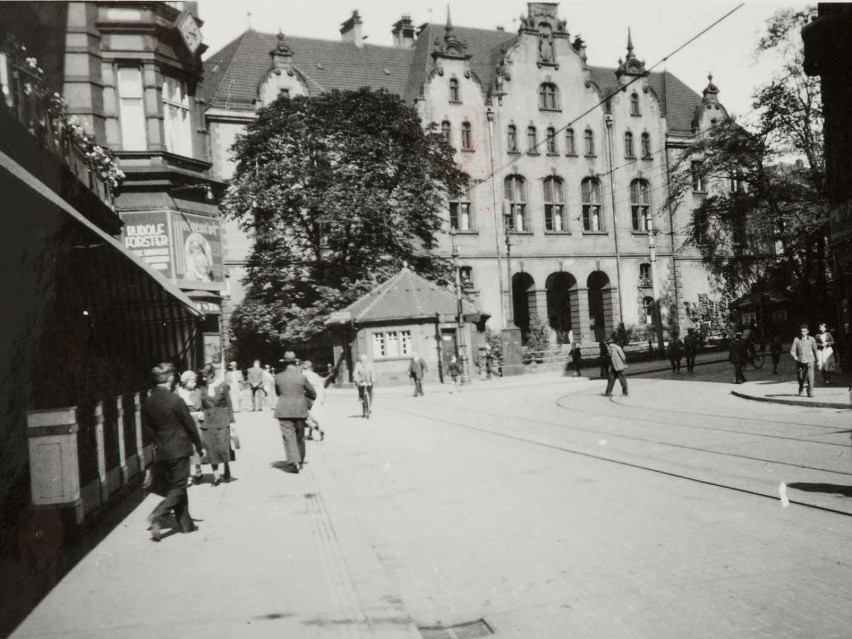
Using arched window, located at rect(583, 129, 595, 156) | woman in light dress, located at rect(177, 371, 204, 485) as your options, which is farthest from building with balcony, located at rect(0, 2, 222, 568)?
arched window, located at rect(583, 129, 595, 156)

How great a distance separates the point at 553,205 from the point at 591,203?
331 cm

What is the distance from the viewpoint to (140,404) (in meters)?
12.9

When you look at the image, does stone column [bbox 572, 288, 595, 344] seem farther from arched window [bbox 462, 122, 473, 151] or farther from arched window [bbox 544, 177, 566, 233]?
arched window [bbox 462, 122, 473, 151]

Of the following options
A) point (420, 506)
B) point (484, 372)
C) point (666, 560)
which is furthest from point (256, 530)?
point (484, 372)

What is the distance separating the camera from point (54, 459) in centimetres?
794

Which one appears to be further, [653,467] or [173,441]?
[653,467]

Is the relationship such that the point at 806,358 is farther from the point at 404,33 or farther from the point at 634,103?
the point at 404,33

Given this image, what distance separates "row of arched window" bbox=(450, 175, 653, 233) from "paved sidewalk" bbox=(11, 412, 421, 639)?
143 feet

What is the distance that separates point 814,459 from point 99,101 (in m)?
16.2

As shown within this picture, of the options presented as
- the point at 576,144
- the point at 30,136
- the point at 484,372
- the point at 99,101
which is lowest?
the point at 484,372

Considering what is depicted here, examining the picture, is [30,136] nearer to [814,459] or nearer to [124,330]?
[124,330]

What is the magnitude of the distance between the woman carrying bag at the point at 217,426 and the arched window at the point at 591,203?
1828 inches

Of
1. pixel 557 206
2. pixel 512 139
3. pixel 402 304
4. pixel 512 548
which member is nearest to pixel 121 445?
pixel 512 548

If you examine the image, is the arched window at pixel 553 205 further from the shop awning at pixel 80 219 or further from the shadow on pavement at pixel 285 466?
the shop awning at pixel 80 219
